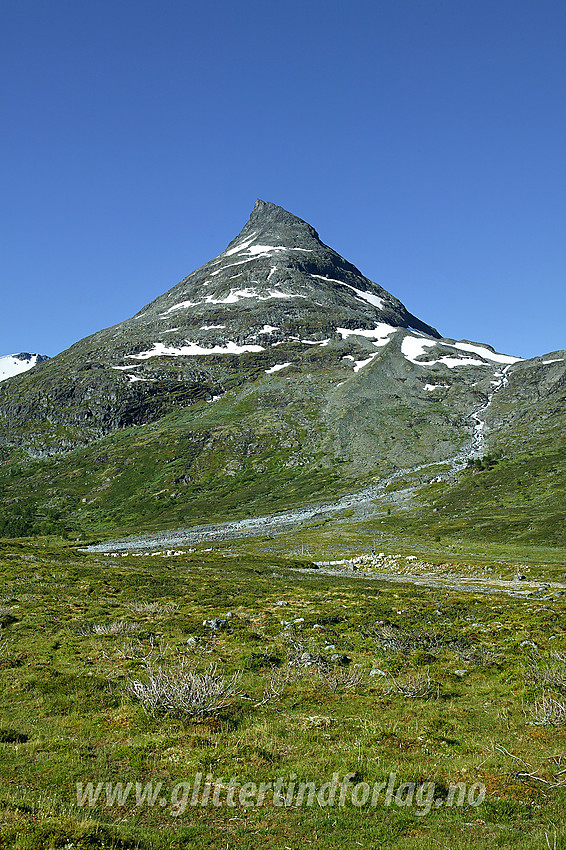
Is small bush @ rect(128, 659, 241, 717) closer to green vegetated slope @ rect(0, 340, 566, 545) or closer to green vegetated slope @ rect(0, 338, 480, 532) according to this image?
green vegetated slope @ rect(0, 340, 566, 545)

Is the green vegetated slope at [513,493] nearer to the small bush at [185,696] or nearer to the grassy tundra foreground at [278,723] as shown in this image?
the grassy tundra foreground at [278,723]

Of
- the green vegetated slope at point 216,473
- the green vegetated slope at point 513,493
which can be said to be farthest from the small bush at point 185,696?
the green vegetated slope at point 216,473

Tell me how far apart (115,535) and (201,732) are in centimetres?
12047

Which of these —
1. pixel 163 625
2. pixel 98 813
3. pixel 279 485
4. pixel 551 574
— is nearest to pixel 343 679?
pixel 98 813

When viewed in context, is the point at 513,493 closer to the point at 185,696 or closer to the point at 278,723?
the point at 278,723

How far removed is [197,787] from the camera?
37.3 ft

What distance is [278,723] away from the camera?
15.1 meters

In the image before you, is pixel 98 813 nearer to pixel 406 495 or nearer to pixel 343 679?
pixel 343 679

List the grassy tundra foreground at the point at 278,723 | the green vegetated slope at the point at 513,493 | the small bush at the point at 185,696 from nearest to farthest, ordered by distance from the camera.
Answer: the grassy tundra foreground at the point at 278,723, the small bush at the point at 185,696, the green vegetated slope at the point at 513,493

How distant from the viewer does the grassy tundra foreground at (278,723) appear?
32.5ft

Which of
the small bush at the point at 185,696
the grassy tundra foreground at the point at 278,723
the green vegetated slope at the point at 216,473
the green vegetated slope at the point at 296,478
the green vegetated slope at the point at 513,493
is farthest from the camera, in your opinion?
the green vegetated slope at the point at 216,473

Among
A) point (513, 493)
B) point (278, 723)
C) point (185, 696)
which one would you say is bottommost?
point (513, 493)

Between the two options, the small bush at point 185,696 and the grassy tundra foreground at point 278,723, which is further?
the small bush at point 185,696

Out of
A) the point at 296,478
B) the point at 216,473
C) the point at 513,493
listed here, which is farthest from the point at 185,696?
the point at 216,473
